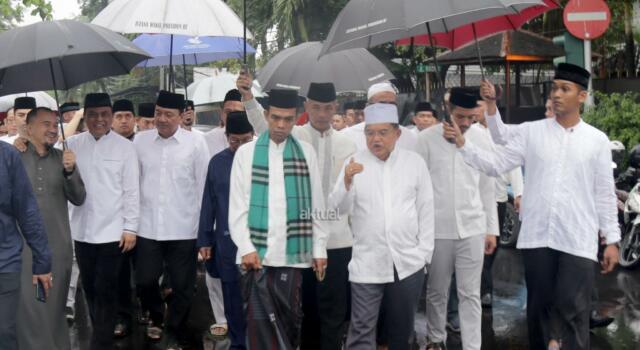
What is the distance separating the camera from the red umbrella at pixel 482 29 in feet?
21.1

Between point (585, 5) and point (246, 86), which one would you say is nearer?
point (246, 86)

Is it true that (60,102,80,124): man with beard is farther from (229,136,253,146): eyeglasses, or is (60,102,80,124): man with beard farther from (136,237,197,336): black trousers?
(229,136,253,146): eyeglasses

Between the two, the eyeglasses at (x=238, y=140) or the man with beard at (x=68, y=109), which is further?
the man with beard at (x=68, y=109)

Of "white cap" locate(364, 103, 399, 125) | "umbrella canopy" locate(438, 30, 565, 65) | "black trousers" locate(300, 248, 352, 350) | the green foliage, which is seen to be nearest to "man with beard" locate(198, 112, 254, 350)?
"black trousers" locate(300, 248, 352, 350)

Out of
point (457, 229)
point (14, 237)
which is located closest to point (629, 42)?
point (457, 229)

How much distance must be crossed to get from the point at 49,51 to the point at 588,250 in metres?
3.89

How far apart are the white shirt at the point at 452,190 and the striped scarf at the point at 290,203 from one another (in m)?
1.25

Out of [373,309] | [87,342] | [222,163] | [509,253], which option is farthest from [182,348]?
[509,253]

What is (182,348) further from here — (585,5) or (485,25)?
(585,5)

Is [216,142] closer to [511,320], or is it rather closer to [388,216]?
[388,216]

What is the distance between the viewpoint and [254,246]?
17.5 feet

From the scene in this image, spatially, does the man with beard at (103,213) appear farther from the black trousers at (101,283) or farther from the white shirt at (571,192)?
the white shirt at (571,192)

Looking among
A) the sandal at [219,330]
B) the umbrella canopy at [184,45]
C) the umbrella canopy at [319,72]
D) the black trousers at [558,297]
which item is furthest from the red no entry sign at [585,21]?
the sandal at [219,330]

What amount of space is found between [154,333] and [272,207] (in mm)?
2528
